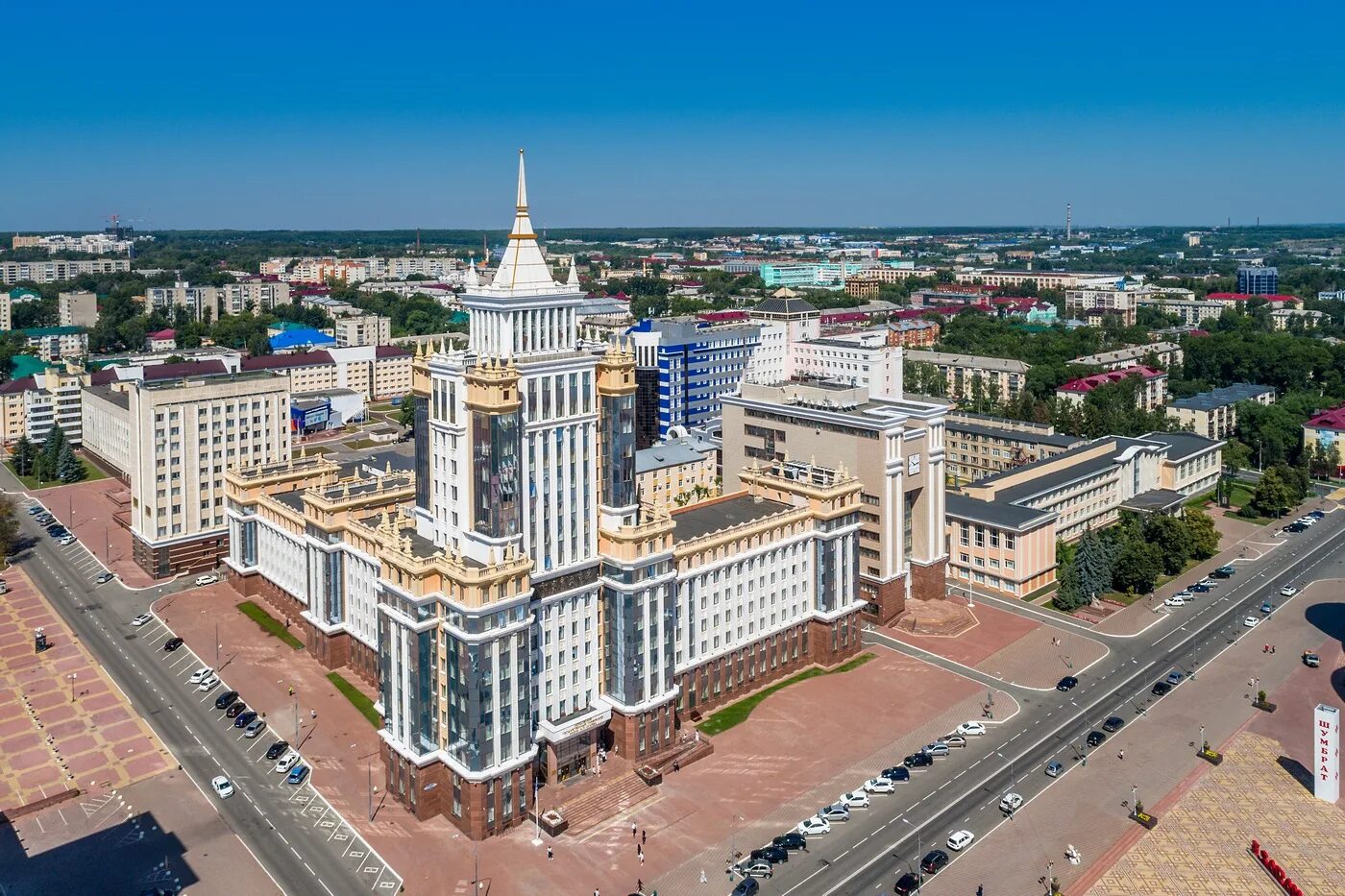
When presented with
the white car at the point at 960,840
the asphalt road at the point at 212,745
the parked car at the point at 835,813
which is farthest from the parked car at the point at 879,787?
the asphalt road at the point at 212,745

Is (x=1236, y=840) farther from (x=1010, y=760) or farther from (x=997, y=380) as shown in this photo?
(x=997, y=380)

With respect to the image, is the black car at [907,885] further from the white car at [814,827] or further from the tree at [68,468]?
the tree at [68,468]

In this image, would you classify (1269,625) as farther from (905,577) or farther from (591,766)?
(591,766)

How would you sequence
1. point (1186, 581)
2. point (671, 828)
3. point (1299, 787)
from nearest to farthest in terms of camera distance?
point (671, 828), point (1299, 787), point (1186, 581)

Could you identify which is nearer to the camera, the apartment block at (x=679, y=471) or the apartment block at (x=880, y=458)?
the apartment block at (x=880, y=458)

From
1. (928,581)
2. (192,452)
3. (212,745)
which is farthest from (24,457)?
(928,581)

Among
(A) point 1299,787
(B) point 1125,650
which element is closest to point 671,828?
(A) point 1299,787
